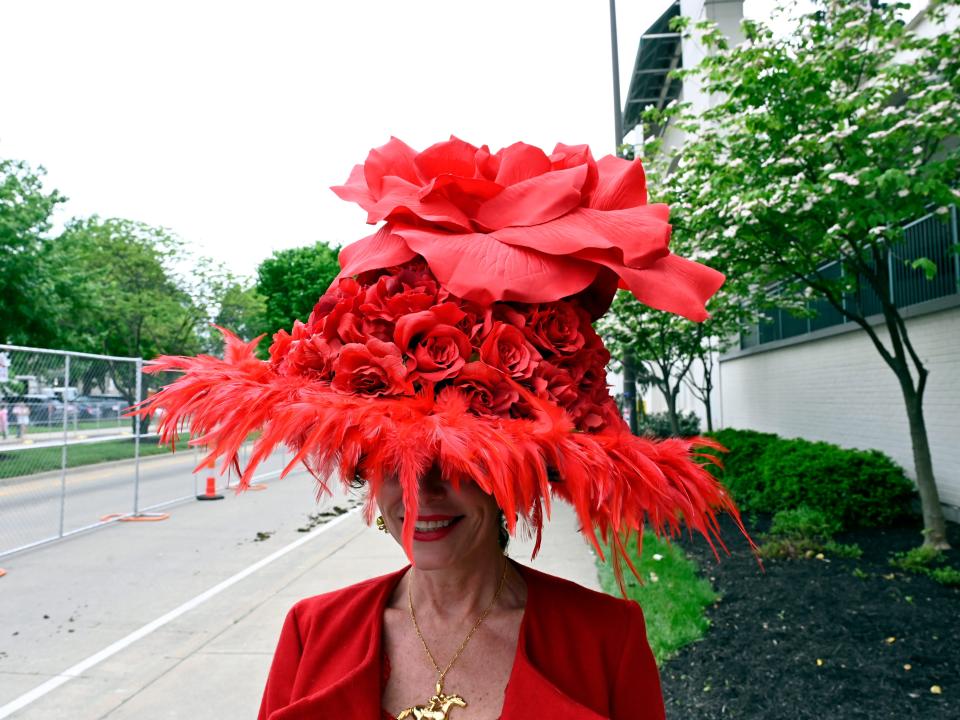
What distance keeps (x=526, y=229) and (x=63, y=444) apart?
30.4ft

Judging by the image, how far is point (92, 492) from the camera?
39.4 ft

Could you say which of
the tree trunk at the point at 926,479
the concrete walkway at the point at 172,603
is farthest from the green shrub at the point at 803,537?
the concrete walkway at the point at 172,603

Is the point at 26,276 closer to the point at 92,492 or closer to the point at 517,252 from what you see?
the point at 92,492

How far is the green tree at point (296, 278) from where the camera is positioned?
15130 mm

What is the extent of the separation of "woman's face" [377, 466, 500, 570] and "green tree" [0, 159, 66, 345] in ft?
60.8

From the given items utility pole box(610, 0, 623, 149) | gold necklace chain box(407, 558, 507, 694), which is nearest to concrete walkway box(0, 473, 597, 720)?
gold necklace chain box(407, 558, 507, 694)

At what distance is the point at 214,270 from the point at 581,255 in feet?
86.5

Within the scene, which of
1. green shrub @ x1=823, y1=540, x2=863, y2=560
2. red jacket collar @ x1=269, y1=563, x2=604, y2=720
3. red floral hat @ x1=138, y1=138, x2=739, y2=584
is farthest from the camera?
green shrub @ x1=823, y1=540, x2=863, y2=560

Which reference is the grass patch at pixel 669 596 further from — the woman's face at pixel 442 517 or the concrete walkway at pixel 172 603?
the woman's face at pixel 442 517

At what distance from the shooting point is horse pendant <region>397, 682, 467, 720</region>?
1541 mm

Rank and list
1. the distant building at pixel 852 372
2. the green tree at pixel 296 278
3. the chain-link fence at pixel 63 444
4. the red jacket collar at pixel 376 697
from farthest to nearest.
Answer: the green tree at pixel 296 278 → the chain-link fence at pixel 63 444 → the distant building at pixel 852 372 → the red jacket collar at pixel 376 697

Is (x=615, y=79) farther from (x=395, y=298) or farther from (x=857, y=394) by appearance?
(x=395, y=298)

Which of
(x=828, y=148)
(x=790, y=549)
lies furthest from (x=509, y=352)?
(x=790, y=549)

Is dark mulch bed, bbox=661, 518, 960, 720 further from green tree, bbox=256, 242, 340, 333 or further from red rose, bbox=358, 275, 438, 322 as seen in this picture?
green tree, bbox=256, 242, 340, 333
